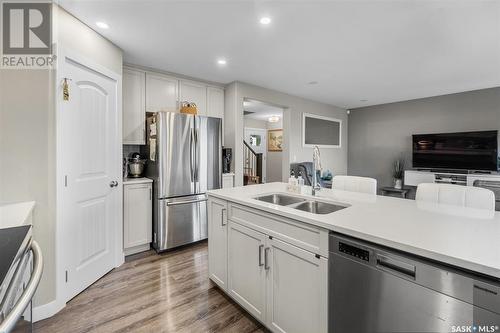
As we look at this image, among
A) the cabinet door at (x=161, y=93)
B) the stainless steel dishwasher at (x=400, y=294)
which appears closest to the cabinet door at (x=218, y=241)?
the stainless steel dishwasher at (x=400, y=294)

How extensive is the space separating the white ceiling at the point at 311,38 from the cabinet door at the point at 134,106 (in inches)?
8.4

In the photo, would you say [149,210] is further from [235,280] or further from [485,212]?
[485,212]

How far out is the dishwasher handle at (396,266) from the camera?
36.5 inches

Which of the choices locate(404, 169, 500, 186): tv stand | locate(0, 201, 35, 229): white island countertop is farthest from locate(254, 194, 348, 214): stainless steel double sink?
locate(404, 169, 500, 186): tv stand

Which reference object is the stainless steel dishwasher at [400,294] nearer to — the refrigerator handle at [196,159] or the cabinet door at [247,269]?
the cabinet door at [247,269]

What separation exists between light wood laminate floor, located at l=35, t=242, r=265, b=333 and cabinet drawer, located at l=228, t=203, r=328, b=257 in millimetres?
793

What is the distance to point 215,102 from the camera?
3969 millimetres

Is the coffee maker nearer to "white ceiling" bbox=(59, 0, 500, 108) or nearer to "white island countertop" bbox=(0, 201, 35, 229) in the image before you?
"white ceiling" bbox=(59, 0, 500, 108)

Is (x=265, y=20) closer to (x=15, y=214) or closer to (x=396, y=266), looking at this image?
(x=396, y=266)

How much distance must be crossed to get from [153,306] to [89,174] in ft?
4.60

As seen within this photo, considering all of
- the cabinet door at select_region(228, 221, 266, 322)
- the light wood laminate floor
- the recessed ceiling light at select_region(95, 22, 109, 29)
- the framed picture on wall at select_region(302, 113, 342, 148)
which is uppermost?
the recessed ceiling light at select_region(95, 22, 109, 29)

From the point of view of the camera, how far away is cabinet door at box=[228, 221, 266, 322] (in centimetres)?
161

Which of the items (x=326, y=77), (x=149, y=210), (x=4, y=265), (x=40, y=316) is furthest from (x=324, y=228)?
(x=326, y=77)

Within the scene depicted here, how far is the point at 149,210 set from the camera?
301 cm
